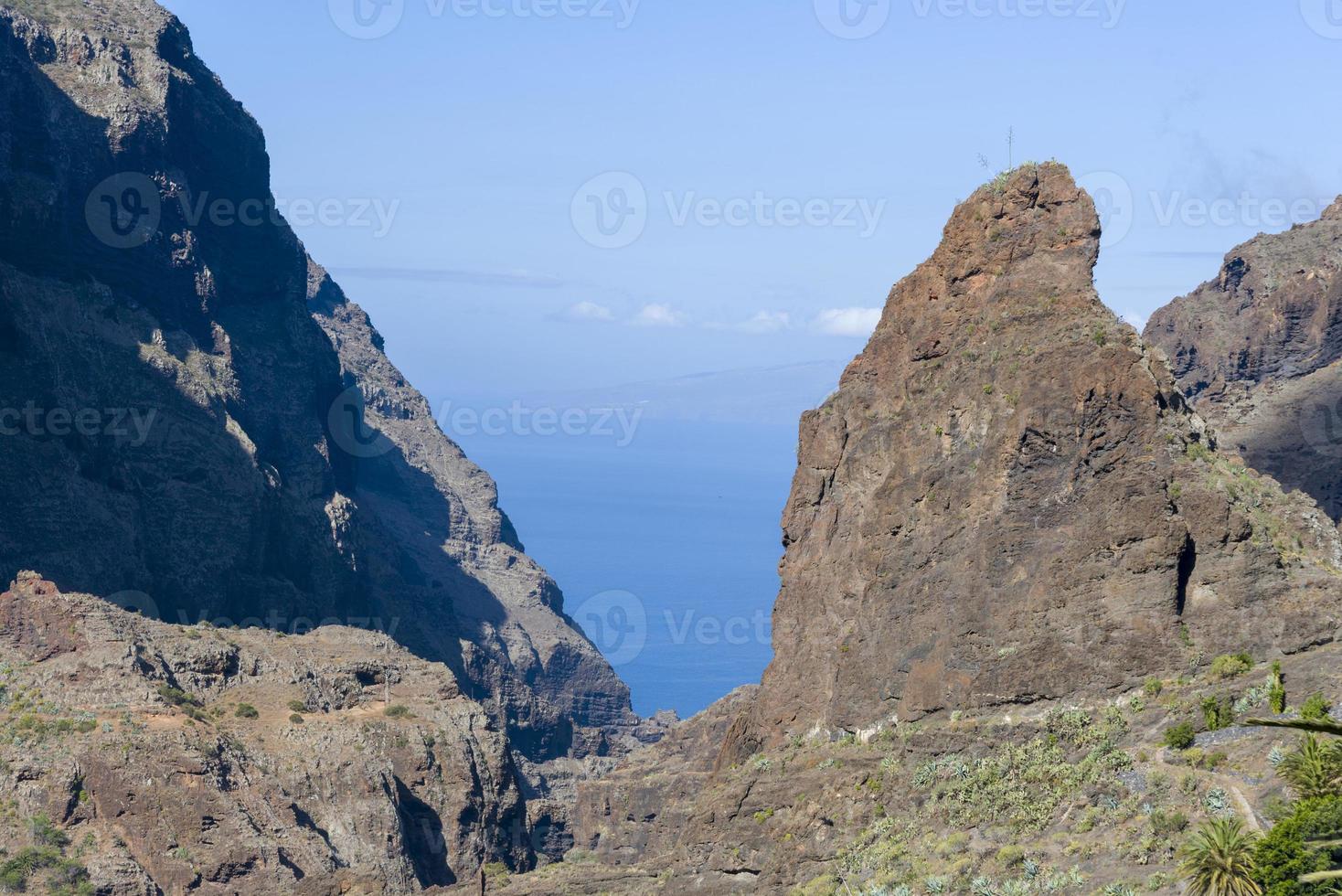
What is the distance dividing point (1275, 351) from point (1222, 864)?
103217 mm

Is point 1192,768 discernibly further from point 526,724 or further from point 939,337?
point 526,724

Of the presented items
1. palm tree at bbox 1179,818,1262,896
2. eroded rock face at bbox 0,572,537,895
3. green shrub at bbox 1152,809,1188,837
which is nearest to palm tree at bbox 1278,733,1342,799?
palm tree at bbox 1179,818,1262,896

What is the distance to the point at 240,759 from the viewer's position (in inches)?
4368

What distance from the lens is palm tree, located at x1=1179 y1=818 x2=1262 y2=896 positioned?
196ft

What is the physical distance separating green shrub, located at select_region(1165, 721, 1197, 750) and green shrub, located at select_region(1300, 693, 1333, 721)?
3.94 metres

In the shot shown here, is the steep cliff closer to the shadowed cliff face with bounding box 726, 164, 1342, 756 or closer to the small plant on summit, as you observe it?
the shadowed cliff face with bounding box 726, 164, 1342, 756

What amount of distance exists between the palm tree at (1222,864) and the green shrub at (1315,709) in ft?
23.1

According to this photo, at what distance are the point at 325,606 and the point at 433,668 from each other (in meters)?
31.3

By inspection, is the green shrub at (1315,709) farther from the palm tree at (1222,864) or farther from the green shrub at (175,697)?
the green shrub at (175,697)

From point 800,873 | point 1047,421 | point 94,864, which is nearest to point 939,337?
point 1047,421

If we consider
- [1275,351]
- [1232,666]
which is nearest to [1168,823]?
[1232,666]

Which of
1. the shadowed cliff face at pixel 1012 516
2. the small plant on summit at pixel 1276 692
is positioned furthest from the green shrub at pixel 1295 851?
the shadowed cliff face at pixel 1012 516

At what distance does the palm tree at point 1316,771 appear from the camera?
62.5 metres

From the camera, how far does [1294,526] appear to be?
81688mm
